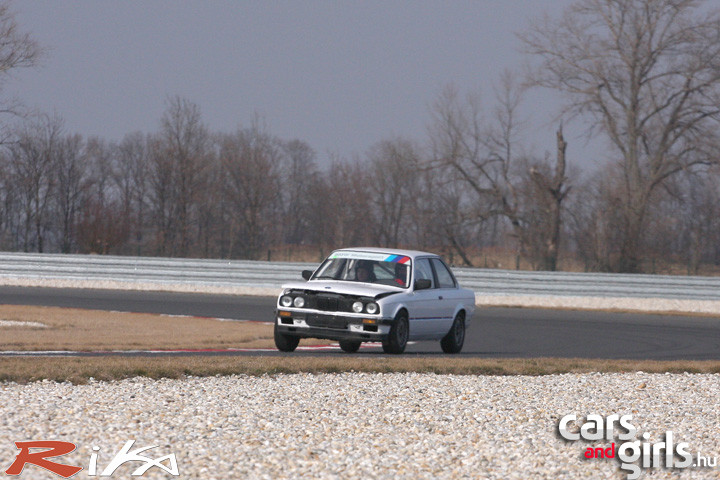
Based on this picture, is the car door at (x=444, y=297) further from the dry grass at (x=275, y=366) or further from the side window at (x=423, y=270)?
the dry grass at (x=275, y=366)

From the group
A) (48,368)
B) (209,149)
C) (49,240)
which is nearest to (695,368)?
(48,368)

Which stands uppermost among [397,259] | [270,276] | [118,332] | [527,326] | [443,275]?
[397,259]

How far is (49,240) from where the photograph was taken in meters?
62.6

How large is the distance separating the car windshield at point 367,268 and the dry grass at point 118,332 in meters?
2.10

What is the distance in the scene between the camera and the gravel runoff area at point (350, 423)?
7.36 metres

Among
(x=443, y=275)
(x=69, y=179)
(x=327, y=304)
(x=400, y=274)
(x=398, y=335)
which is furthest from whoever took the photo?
(x=69, y=179)

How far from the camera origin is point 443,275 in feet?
58.6

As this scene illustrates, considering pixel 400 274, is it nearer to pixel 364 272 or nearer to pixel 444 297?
pixel 364 272

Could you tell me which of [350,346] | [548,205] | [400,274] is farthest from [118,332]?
[548,205]

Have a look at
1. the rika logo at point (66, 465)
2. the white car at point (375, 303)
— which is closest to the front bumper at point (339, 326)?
the white car at point (375, 303)

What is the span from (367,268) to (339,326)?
4.85ft

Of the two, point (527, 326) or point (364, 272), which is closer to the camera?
point (364, 272)

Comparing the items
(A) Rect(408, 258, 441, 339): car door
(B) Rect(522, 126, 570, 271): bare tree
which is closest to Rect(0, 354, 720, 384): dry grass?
(A) Rect(408, 258, 441, 339): car door

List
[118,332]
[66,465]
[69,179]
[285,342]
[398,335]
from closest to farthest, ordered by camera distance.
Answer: [66,465] → [398,335] → [285,342] → [118,332] → [69,179]
